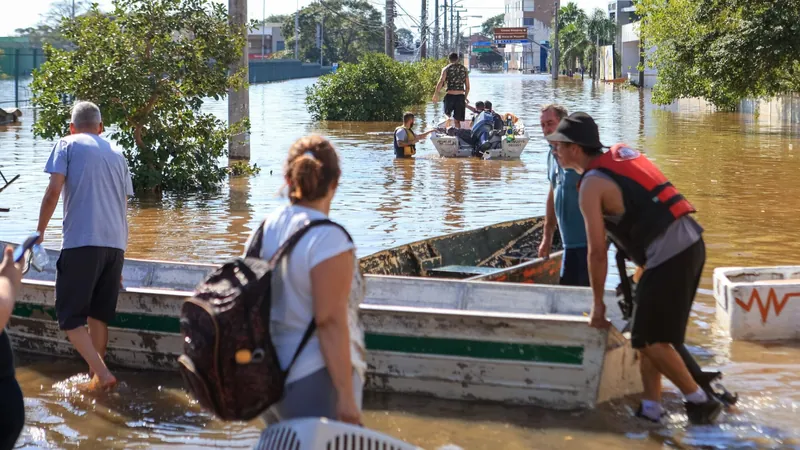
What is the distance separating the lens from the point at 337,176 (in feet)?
12.0

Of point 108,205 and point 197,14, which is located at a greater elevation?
point 197,14

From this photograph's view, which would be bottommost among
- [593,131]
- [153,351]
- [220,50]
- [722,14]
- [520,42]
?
[153,351]

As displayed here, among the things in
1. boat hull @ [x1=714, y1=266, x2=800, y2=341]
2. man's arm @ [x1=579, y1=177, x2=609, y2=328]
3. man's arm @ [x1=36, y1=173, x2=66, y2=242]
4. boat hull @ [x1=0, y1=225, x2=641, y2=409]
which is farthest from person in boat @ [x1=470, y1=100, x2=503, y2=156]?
man's arm @ [x1=579, y1=177, x2=609, y2=328]

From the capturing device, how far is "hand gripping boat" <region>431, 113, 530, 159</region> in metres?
21.5

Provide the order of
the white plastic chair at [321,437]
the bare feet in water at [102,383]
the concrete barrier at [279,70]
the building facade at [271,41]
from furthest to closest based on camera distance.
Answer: the building facade at [271,41] < the concrete barrier at [279,70] < the bare feet in water at [102,383] < the white plastic chair at [321,437]

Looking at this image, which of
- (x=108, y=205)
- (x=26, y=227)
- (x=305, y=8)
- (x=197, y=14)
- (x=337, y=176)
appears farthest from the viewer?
(x=305, y=8)

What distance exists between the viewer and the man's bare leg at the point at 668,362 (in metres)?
5.62

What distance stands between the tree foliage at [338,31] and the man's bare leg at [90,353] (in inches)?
5355

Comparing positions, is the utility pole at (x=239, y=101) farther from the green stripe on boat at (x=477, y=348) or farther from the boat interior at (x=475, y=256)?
the green stripe on boat at (x=477, y=348)

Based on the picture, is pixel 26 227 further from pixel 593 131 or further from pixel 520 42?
pixel 520 42

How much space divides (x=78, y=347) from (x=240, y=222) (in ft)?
24.5

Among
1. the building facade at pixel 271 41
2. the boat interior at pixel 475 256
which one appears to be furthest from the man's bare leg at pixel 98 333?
the building facade at pixel 271 41

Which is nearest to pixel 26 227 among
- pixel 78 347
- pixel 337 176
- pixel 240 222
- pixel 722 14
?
pixel 240 222

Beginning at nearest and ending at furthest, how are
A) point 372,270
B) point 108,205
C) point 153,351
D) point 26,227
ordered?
point 108,205, point 153,351, point 372,270, point 26,227
